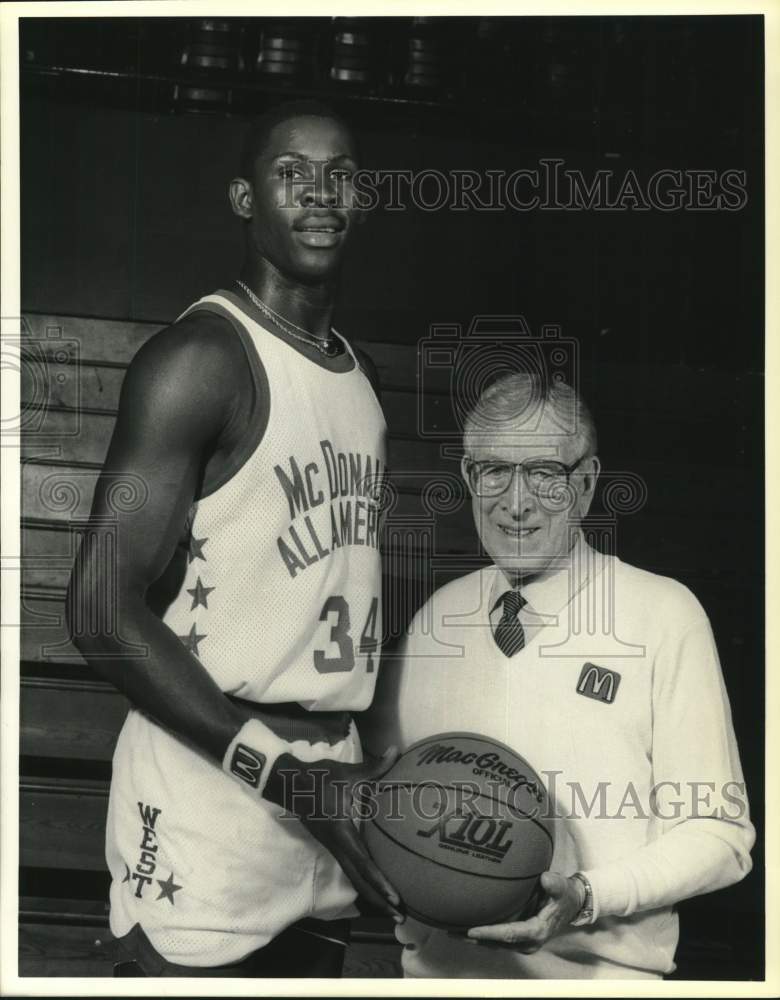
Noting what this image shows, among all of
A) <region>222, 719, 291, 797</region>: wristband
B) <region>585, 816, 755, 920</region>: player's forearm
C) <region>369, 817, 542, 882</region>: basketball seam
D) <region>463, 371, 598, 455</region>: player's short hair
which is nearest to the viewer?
<region>369, 817, 542, 882</region>: basketball seam

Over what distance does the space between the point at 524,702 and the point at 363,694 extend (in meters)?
0.41

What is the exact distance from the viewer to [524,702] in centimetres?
371

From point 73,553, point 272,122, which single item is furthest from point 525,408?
point 73,553

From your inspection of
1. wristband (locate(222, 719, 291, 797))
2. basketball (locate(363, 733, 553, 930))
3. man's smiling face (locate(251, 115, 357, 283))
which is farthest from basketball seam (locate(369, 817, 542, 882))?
man's smiling face (locate(251, 115, 357, 283))

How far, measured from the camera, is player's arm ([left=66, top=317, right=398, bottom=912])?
3461 mm

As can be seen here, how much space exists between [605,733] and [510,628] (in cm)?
35

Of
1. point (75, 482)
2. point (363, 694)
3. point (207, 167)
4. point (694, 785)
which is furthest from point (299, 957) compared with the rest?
point (207, 167)

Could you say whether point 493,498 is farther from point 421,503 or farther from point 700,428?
point 700,428

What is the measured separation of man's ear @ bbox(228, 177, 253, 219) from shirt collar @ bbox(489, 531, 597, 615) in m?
1.15

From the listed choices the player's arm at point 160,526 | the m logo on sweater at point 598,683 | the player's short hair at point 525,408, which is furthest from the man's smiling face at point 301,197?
the m logo on sweater at point 598,683

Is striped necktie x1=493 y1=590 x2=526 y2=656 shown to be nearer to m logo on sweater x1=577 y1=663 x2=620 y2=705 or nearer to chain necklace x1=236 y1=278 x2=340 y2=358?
m logo on sweater x1=577 y1=663 x2=620 y2=705

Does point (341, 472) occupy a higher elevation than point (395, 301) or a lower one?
lower

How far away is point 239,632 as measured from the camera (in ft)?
11.6

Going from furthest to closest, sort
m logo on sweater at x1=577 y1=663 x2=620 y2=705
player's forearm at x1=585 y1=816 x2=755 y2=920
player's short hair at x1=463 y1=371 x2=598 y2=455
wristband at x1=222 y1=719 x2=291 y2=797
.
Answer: player's short hair at x1=463 y1=371 x2=598 y2=455 < m logo on sweater at x1=577 y1=663 x2=620 y2=705 < player's forearm at x1=585 y1=816 x2=755 y2=920 < wristband at x1=222 y1=719 x2=291 y2=797
